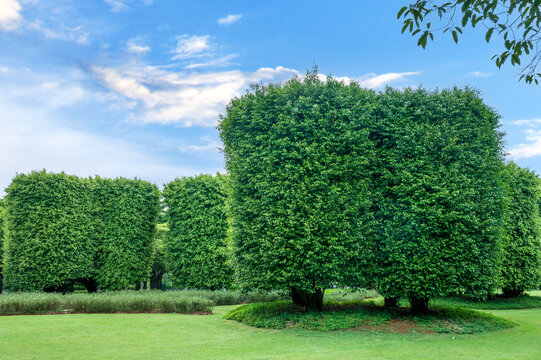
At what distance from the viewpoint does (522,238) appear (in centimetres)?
2192

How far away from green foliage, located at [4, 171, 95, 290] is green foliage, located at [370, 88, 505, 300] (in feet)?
51.2

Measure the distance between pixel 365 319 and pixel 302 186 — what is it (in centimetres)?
499

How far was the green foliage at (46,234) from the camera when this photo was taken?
788 inches

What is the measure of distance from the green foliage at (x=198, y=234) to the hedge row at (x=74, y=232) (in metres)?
1.65

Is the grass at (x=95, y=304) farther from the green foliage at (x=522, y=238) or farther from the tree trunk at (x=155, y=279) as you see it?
the tree trunk at (x=155, y=279)

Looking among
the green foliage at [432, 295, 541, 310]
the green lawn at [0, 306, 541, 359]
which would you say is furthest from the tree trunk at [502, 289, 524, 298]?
the green lawn at [0, 306, 541, 359]

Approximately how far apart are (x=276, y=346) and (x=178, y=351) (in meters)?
2.43

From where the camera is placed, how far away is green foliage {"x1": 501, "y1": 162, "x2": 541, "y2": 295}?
2170 cm

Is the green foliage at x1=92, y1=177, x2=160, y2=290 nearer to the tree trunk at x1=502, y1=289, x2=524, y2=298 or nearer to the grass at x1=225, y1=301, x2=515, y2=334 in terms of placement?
the grass at x1=225, y1=301, x2=515, y2=334

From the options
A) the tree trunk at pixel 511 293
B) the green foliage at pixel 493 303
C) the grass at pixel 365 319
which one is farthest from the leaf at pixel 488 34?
the tree trunk at pixel 511 293

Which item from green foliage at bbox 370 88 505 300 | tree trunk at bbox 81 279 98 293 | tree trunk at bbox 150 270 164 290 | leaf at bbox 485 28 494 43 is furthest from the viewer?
tree trunk at bbox 150 270 164 290

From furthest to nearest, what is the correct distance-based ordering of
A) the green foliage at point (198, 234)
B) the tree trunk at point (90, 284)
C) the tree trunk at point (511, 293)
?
1. the tree trunk at point (511, 293)
2. the green foliage at point (198, 234)
3. the tree trunk at point (90, 284)

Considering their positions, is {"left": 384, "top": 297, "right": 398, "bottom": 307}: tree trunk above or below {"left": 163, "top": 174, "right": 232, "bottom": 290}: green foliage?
below

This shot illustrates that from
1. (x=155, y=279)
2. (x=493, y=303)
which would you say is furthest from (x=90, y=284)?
(x=493, y=303)
